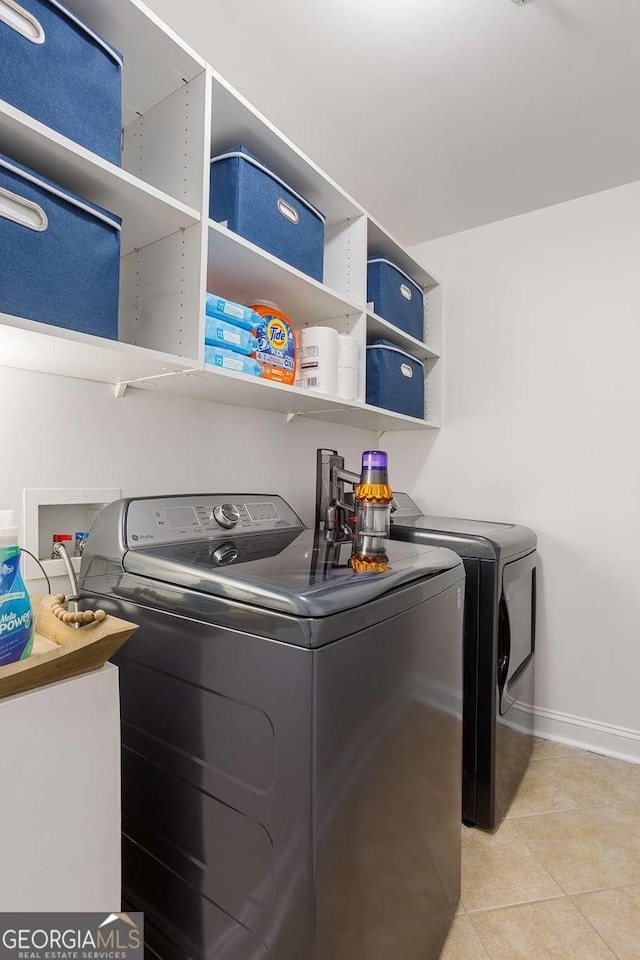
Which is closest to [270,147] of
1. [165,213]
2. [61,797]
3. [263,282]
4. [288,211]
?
[288,211]

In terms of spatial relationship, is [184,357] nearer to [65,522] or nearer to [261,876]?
[65,522]

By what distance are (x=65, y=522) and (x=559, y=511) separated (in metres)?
2.13

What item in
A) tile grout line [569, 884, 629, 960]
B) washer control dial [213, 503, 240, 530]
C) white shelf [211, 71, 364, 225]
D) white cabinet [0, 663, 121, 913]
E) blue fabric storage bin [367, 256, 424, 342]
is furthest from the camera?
blue fabric storage bin [367, 256, 424, 342]

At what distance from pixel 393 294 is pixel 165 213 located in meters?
1.32

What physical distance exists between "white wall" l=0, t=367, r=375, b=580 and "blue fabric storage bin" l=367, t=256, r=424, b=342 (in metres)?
0.64

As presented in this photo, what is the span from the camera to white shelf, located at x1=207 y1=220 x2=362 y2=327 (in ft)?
4.76

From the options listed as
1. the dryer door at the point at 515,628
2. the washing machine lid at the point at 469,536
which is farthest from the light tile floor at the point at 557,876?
the washing machine lid at the point at 469,536

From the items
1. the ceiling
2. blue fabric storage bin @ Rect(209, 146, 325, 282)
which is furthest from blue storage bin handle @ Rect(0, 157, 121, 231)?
the ceiling

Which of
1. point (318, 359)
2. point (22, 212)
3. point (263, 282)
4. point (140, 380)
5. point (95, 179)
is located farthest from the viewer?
point (318, 359)

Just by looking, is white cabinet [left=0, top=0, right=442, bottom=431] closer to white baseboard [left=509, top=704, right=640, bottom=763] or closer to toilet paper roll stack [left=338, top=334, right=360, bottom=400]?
toilet paper roll stack [left=338, top=334, right=360, bottom=400]

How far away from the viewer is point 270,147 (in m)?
1.61

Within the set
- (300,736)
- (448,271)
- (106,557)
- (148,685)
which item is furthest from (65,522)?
(448,271)

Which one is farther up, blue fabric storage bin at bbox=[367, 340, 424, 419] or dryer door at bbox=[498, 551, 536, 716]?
blue fabric storage bin at bbox=[367, 340, 424, 419]

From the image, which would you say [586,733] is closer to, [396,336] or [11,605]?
[396,336]
